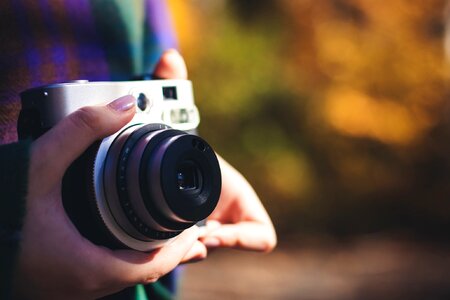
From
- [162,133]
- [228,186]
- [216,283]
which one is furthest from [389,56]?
[162,133]

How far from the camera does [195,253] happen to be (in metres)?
0.68

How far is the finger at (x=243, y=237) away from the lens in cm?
74

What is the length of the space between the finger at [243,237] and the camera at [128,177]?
0.14 metres

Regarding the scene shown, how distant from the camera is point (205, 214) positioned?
1.86 feet

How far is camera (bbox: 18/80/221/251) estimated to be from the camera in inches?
21.7

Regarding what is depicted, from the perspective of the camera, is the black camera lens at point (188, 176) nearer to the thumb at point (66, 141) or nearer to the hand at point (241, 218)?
the thumb at point (66, 141)

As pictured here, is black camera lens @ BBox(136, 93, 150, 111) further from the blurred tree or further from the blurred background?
the blurred tree

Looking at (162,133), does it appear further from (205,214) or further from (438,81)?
(438,81)

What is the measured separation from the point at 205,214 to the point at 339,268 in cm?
226

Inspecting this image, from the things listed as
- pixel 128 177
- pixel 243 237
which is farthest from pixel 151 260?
pixel 243 237

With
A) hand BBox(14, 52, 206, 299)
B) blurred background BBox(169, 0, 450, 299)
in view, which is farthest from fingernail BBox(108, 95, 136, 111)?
blurred background BBox(169, 0, 450, 299)

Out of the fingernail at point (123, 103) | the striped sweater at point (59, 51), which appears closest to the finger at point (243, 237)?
the striped sweater at point (59, 51)

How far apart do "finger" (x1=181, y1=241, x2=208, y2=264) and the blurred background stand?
2.23 metres

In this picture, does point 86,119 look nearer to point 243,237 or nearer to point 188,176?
point 188,176
